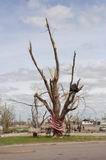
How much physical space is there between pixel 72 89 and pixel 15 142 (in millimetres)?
6737

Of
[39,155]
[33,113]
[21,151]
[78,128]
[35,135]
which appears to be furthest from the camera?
[78,128]

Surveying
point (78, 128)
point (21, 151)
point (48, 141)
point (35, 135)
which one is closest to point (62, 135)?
point (35, 135)

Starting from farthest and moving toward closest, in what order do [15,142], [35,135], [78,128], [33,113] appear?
1. [78,128]
2. [33,113]
3. [35,135]
4. [15,142]

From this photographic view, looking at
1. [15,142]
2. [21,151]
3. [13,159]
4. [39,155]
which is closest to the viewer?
[13,159]

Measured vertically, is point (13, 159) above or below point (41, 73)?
below

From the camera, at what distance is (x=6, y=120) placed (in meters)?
56.8

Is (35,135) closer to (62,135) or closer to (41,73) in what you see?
(62,135)

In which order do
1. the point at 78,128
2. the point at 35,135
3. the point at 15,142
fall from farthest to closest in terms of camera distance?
the point at 78,128 → the point at 35,135 → the point at 15,142

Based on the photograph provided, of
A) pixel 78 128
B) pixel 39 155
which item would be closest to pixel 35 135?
pixel 39 155

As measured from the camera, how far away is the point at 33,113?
43219mm

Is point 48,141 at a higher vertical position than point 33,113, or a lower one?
lower

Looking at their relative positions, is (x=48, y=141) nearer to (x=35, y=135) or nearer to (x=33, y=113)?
(x=35, y=135)

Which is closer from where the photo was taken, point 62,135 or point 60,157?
point 60,157

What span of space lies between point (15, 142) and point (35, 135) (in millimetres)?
4897
